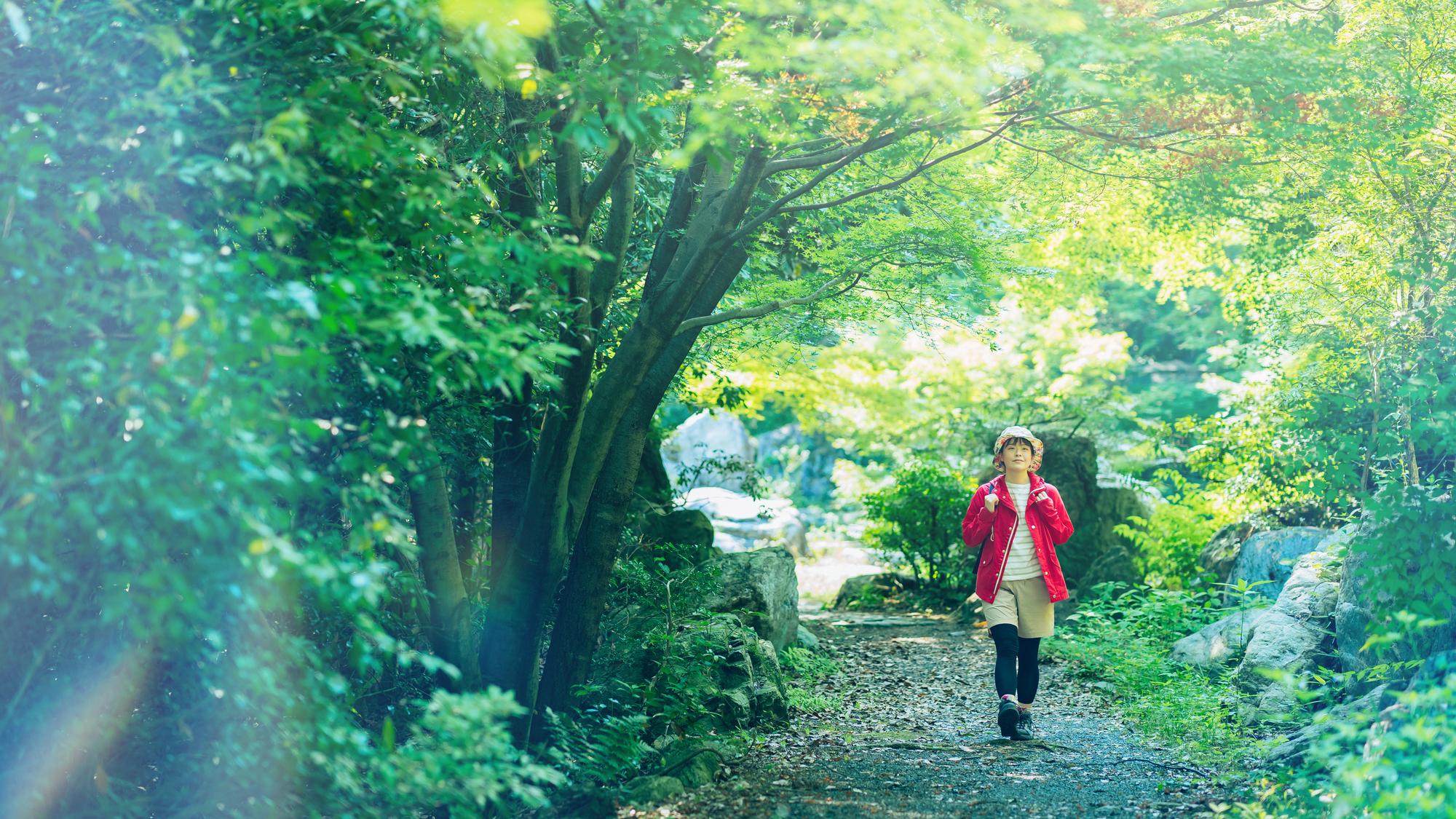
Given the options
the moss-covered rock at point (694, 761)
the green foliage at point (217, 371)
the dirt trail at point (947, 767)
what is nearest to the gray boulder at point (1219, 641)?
the dirt trail at point (947, 767)

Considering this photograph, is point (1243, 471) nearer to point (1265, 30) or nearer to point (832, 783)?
point (1265, 30)

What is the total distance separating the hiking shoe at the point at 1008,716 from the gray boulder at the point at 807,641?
3.08 m

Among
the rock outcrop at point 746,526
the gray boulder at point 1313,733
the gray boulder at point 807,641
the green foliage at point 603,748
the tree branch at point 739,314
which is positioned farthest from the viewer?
the rock outcrop at point 746,526

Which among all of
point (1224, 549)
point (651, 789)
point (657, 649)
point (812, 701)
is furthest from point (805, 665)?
point (1224, 549)

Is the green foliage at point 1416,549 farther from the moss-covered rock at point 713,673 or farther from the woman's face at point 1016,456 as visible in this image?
the moss-covered rock at point 713,673

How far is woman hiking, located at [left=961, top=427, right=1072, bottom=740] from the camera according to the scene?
5055 mm

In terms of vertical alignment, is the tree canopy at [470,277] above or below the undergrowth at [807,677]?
above

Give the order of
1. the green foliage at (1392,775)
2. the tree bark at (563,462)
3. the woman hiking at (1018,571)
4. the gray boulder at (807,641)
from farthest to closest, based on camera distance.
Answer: the gray boulder at (807,641)
the woman hiking at (1018,571)
the tree bark at (563,462)
the green foliage at (1392,775)

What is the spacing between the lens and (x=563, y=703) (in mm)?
4883

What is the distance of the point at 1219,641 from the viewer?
656 centimetres

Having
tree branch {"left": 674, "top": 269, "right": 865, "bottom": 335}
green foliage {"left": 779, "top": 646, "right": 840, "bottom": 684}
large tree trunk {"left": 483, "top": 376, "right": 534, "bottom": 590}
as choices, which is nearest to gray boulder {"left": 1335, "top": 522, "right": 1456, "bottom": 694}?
tree branch {"left": 674, "top": 269, "right": 865, "bottom": 335}

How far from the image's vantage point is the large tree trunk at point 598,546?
4.95 m

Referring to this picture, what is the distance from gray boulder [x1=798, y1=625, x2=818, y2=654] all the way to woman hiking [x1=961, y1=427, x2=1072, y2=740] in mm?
3223

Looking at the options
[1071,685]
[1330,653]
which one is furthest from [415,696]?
[1330,653]
